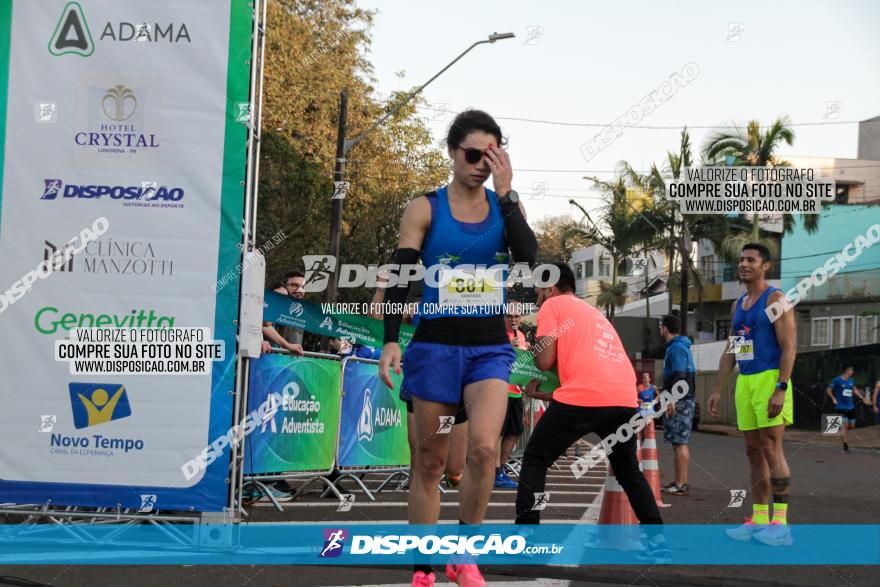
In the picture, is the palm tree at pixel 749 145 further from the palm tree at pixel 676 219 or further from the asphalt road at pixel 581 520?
the asphalt road at pixel 581 520

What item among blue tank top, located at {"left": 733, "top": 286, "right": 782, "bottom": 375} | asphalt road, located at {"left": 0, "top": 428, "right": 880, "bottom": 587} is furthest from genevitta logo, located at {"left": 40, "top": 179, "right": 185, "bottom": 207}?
blue tank top, located at {"left": 733, "top": 286, "right": 782, "bottom": 375}

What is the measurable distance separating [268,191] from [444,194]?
27.1 meters

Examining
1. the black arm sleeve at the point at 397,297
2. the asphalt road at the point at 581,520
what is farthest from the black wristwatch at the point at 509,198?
the asphalt road at the point at 581,520

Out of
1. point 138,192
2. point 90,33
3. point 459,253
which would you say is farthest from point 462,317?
point 90,33

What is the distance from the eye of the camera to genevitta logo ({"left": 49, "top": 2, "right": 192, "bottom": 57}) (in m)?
6.51

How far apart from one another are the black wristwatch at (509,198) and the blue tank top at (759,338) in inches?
134

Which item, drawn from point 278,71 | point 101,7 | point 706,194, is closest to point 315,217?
point 278,71

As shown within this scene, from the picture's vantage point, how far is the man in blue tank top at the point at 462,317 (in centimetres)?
466

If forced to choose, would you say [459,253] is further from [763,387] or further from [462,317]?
[763,387]

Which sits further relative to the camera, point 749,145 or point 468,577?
point 749,145

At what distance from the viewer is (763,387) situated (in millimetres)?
7457

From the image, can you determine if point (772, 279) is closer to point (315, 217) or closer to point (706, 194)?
point (706, 194)

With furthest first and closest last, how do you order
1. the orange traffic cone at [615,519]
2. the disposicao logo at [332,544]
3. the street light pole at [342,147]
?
the street light pole at [342,147], the orange traffic cone at [615,519], the disposicao logo at [332,544]

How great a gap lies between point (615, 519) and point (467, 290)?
2.89 m
